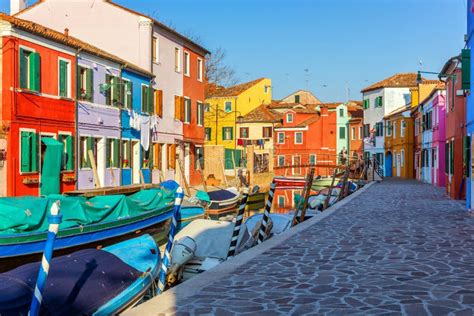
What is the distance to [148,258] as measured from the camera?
966 cm

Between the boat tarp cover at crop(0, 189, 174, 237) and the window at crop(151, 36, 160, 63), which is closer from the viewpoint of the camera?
the boat tarp cover at crop(0, 189, 174, 237)

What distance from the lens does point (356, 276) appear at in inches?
317

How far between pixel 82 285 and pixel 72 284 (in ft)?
0.49

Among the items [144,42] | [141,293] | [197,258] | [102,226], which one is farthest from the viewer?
[144,42]

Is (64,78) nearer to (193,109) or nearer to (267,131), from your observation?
(193,109)

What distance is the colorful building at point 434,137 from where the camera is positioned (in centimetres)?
3469

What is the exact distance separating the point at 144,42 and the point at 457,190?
17655mm

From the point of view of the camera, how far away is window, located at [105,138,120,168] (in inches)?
1104

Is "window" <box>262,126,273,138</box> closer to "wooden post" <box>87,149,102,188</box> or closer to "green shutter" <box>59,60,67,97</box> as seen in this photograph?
"wooden post" <box>87,149,102,188</box>

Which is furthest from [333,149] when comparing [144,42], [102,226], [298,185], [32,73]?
[102,226]

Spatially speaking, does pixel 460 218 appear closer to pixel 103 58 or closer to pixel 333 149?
pixel 103 58

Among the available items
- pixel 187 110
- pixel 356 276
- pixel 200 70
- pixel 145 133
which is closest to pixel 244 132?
pixel 200 70

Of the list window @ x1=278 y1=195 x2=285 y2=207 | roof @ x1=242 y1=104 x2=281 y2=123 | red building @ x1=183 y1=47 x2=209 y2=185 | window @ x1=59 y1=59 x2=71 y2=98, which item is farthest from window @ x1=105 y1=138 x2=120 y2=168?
roof @ x1=242 y1=104 x2=281 y2=123

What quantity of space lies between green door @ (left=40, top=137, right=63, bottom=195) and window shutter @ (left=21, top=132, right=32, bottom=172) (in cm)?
96
